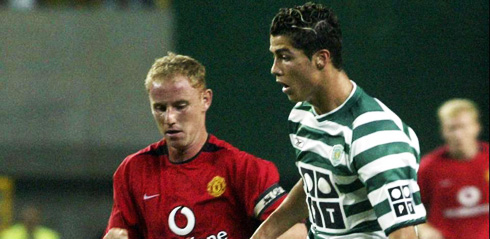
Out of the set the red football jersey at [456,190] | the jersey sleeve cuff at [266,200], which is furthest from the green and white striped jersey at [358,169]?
the red football jersey at [456,190]

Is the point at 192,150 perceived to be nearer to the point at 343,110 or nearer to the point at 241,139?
the point at 343,110

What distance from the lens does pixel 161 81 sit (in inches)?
154

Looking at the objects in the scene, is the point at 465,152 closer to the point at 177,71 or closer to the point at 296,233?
the point at 296,233

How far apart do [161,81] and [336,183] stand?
3.32 ft

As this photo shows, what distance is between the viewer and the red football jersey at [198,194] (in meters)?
3.90

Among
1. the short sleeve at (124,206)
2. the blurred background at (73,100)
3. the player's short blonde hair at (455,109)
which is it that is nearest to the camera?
the short sleeve at (124,206)

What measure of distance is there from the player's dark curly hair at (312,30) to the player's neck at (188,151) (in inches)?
32.4

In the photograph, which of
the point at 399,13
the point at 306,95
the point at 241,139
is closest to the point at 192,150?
the point at 306,95

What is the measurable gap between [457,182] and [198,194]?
10.4 feet

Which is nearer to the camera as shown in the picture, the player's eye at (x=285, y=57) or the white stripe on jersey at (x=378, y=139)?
the white stripe on jersey at (x=378, y=139)

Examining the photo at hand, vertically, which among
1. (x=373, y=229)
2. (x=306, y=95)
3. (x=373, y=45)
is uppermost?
(x=373, y=45)

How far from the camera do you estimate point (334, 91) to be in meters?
3.32

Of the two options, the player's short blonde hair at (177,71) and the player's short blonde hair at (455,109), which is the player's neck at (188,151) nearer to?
the player's short blonde hair at (177,71)

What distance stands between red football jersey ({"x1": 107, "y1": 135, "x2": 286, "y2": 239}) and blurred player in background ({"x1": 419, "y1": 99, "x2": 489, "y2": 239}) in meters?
2.84
